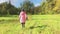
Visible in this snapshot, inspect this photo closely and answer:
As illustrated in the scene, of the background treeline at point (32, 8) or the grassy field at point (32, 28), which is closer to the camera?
the grassy field at point (32, 28)

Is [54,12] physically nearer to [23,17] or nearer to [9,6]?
[9,6]

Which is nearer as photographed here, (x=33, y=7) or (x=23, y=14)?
(x=23, y=14)

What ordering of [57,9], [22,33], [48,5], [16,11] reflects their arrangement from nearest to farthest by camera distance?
[22,33], [16,11], [57,9], [48,5]

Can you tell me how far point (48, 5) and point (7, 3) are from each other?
9.42 meters

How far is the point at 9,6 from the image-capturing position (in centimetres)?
2947

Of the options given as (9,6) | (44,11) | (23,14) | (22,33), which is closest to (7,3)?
(9,6)

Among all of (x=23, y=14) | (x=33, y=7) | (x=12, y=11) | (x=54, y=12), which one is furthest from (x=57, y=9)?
(x=23, y=14)

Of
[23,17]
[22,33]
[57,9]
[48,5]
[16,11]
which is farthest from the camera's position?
[48,5]

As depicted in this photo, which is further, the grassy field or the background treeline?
the background treeline

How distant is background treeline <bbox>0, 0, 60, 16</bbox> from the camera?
28391mm

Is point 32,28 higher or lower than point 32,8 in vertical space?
higher

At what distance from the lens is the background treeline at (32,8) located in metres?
28.4

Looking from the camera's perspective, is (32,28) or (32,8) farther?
(32,8)

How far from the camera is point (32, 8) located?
3356 centimetres
